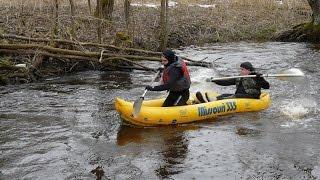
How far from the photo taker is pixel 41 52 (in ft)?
40.0

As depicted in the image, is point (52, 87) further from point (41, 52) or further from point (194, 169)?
point (194, 169)

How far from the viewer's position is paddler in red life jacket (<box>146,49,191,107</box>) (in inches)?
334

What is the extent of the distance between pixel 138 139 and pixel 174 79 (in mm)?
1422

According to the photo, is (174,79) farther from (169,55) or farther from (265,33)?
(265,33)

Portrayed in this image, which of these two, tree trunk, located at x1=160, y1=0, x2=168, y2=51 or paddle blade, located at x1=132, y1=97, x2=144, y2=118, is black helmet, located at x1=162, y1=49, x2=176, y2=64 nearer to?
paddle blade, located at x1=132, y1=97, x2=144, y2=118

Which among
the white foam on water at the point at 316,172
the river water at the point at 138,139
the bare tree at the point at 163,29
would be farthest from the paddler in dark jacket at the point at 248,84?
the bare tree at the point at 163,29

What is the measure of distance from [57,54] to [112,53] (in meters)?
1.60

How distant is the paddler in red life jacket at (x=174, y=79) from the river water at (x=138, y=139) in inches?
22.9

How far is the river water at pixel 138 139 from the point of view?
6.32 meters

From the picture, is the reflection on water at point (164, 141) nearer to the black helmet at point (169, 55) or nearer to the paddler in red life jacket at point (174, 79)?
the paddler in red life jacket at point (174, 79)

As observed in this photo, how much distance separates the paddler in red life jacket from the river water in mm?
582

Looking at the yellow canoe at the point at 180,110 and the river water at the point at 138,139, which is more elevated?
the yellow canoe at the point at 180,110

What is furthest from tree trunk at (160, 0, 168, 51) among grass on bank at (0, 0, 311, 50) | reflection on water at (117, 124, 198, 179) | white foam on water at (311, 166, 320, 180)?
white foam on water at (311, 166, 320, 180)

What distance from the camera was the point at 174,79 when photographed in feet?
27.9
